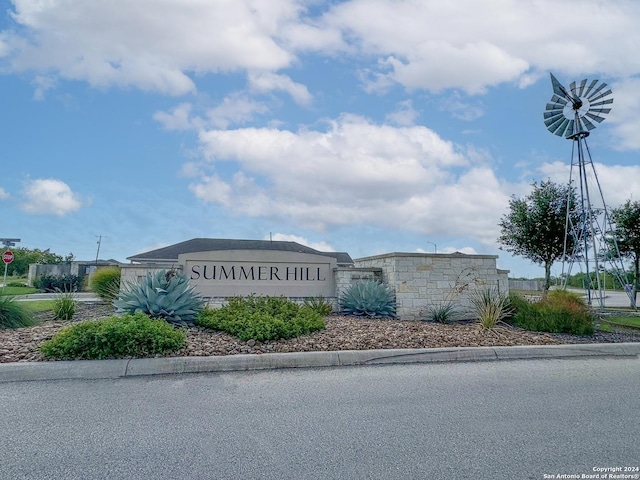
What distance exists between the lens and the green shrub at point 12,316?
7699 millimetres

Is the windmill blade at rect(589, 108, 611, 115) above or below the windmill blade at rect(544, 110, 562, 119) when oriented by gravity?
below

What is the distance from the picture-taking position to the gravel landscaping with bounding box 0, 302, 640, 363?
239 inches

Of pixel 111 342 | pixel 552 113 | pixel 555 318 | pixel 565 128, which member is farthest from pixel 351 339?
pixel 552 113

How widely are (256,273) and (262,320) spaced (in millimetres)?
3625

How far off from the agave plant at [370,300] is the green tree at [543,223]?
11670mm

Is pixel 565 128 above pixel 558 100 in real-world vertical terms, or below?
below

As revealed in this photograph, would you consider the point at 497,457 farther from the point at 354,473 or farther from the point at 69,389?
the point at 69,389

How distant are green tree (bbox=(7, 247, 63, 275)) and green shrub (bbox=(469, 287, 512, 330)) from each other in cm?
4485

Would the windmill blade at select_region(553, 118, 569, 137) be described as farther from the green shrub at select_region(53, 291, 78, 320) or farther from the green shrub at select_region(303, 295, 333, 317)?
the green shrub at select_region(53, 291, 78, 320)

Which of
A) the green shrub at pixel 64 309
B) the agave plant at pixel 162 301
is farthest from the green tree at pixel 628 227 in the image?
the green shrub at pixel 64 309

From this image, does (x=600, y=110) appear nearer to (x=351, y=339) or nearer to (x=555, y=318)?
(x=555, y=318)

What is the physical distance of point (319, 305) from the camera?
9.69 metres

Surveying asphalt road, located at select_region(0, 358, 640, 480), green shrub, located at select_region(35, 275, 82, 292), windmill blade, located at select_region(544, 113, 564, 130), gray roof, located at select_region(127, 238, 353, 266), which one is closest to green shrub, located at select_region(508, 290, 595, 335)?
asphalt road, located at select_region(0, 358, 640, 480)

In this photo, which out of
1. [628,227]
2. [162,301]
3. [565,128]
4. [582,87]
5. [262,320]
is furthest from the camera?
[628,227]
